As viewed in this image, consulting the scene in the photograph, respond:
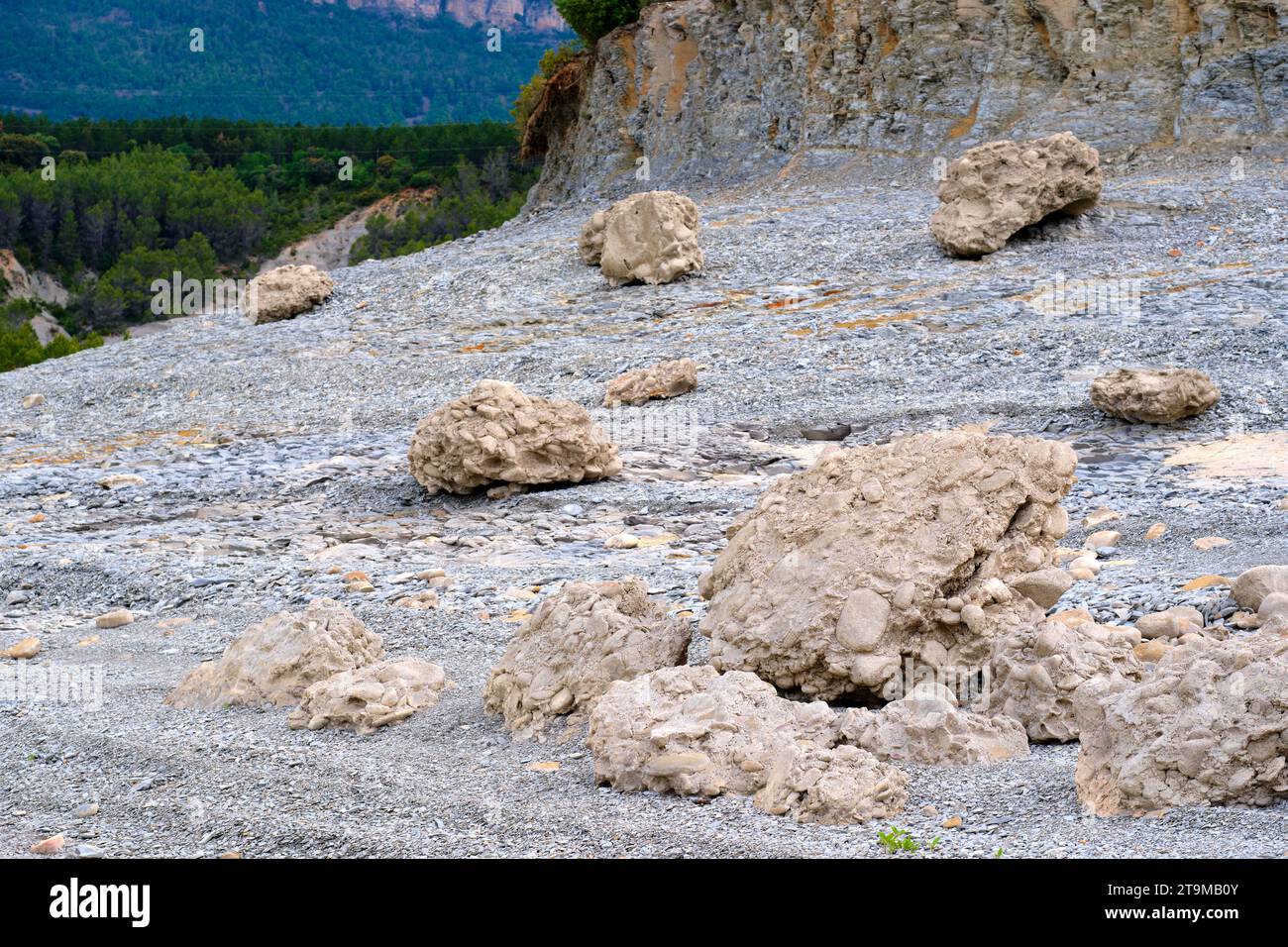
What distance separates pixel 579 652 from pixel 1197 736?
226 cm

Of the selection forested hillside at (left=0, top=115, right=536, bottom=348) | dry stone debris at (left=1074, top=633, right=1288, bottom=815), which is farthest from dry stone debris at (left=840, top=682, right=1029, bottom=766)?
forested hillside at (left=0, top=115, right=536, bottom=348)

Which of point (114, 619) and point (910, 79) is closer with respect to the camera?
point (114, 619)

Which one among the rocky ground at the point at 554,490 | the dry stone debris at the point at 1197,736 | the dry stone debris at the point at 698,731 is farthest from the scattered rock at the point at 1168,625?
the dry stone debris at the point at 698,731

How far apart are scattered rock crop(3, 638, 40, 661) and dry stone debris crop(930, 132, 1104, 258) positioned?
11.4 m

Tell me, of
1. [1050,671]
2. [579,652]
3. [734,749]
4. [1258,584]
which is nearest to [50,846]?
[579,652]

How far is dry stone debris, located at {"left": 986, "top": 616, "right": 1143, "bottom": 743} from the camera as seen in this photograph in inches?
166

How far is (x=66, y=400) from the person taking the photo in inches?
589

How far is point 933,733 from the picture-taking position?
4.03 metres

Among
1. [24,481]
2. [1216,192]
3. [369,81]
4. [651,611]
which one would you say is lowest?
[24,481]

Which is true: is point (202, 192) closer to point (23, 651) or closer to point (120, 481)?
point (120, 481)

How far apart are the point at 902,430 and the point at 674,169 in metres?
14.4

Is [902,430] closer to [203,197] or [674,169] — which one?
[674,169]

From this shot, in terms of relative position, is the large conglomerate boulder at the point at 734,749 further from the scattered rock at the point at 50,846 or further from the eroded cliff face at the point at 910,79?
the eroded cliff face at the point at 910,79

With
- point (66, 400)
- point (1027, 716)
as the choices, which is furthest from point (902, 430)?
point (66, 400)
